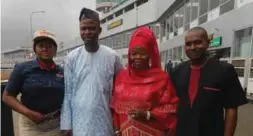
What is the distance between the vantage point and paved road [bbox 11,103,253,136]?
17.7 feet

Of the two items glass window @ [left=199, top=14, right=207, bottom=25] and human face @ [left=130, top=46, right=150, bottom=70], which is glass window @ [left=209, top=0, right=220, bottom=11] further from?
human face @ [left=130, top=46, right=150, bottom=70]

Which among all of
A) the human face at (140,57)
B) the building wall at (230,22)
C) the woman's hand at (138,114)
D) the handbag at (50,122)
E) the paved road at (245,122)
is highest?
the building wall at (230,22)

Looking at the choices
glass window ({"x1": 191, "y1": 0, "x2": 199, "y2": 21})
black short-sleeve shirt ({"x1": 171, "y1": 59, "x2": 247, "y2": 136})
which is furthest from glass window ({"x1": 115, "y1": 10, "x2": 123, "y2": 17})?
black short-sleeve shirt ({"x1": 171, "y1": 59, "x2": 247, "y2": 136})

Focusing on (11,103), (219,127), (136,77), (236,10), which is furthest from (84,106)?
(236,10)

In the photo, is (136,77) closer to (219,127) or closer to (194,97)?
(194,97)

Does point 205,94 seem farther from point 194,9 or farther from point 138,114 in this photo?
point 194,9

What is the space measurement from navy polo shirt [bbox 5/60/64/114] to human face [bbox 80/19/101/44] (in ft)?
1.64

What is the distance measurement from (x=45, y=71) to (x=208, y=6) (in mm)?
15483

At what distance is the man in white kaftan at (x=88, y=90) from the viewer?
2365 millimetres

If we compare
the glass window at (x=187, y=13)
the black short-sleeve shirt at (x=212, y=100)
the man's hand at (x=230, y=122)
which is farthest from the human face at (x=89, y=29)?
the glass window at (x=187, y=13)

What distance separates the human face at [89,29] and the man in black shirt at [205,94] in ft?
2.64

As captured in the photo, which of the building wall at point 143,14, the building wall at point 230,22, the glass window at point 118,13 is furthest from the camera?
the glass window at point 118,13

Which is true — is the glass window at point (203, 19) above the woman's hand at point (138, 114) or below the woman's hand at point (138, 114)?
above

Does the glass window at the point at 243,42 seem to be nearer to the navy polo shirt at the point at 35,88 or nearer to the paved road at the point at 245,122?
the paved road at the point at 245,122
